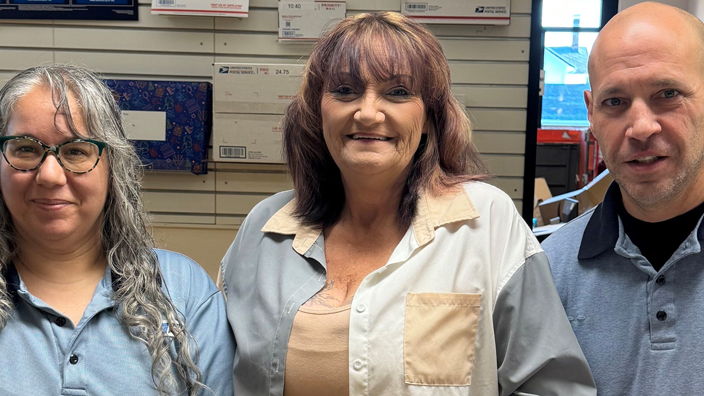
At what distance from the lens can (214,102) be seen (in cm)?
444

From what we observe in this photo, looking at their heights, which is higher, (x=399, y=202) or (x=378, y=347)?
(x=399, y=202)

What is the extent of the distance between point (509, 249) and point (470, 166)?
39cm

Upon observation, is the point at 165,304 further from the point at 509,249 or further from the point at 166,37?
the point at 166,37

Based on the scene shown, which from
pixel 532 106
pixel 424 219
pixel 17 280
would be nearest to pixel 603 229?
pixel 424 219

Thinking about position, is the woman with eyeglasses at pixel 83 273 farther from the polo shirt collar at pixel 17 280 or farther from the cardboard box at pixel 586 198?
the cardboard box at pixel 586 198

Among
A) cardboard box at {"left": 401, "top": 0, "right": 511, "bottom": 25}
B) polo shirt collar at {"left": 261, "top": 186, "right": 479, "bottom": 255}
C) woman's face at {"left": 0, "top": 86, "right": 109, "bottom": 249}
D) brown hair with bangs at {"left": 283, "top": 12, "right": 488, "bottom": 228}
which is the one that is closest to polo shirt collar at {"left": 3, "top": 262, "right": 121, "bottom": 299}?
woman's face at {"left": 0, "top": 86, "right": 109, "bottom": 249}

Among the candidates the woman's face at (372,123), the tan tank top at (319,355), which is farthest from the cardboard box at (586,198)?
the tan tank top at (319,355)

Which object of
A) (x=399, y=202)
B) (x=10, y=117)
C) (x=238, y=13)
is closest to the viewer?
(x=10, y=117)

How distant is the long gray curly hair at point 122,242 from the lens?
1.65 meters

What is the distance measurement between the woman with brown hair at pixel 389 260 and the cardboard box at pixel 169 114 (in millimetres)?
2563

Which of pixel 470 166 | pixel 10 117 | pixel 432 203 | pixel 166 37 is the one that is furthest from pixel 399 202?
pixel 166 37

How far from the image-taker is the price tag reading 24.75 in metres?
4.41

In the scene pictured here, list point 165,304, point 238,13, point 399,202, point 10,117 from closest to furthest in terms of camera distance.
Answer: point 10,117
point 165,304
point 399,202
point 238,13

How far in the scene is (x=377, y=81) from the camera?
179 cm
